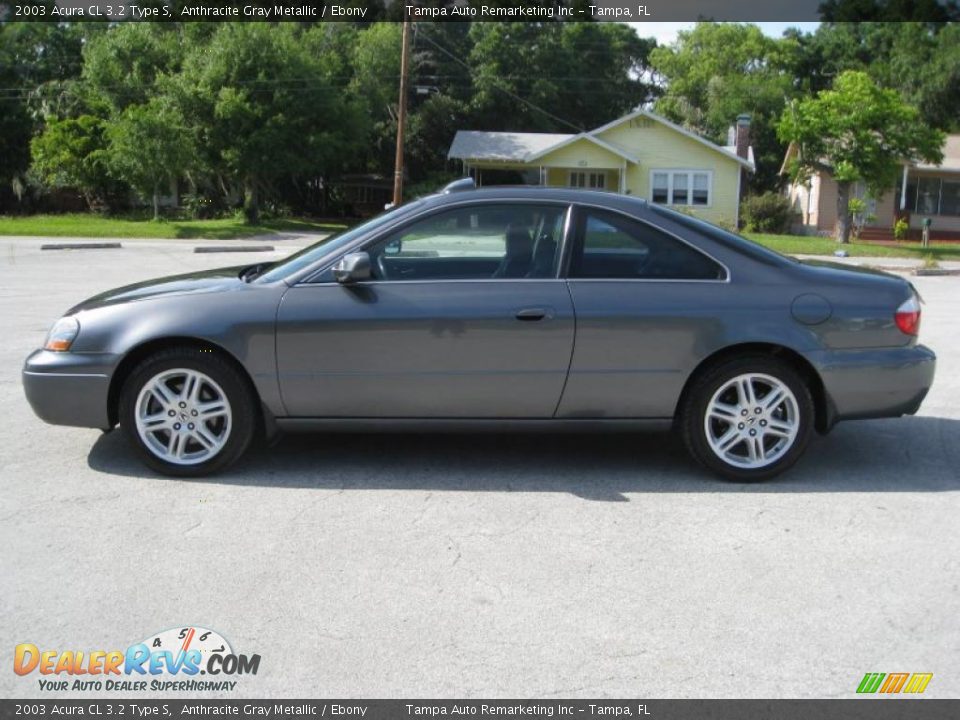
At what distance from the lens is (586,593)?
12.9ft

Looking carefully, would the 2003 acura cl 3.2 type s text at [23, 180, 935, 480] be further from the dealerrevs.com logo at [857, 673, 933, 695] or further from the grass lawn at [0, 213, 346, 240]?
the grass lawn at [0, 213, 346, 240]

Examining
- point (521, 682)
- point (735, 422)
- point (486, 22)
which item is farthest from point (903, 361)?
point (486, 22)

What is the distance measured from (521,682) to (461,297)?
241cm

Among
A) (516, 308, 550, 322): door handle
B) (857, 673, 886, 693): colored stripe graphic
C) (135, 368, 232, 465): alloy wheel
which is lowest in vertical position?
(857, 673, 886, 693): colored stripe graphic

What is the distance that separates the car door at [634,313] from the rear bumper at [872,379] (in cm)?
71

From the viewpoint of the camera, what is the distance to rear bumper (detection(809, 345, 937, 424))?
523cm

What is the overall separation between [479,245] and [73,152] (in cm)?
3953

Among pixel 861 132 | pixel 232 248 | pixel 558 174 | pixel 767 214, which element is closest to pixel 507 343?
pixel 232 248

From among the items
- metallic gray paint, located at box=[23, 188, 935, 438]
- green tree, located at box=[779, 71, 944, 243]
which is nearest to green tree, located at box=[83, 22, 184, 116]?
green tree, located at box=[779, 71, 944, 243]

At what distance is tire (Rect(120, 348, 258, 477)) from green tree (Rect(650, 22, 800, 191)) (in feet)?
160

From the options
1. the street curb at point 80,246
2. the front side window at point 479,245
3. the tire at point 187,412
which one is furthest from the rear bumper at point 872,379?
the street curb at point 80,246

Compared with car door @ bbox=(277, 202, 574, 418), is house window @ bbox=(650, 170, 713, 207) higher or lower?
higher

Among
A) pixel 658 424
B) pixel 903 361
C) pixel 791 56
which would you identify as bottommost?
pixel 658 424

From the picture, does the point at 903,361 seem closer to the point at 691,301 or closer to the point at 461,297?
the point at 691,301
